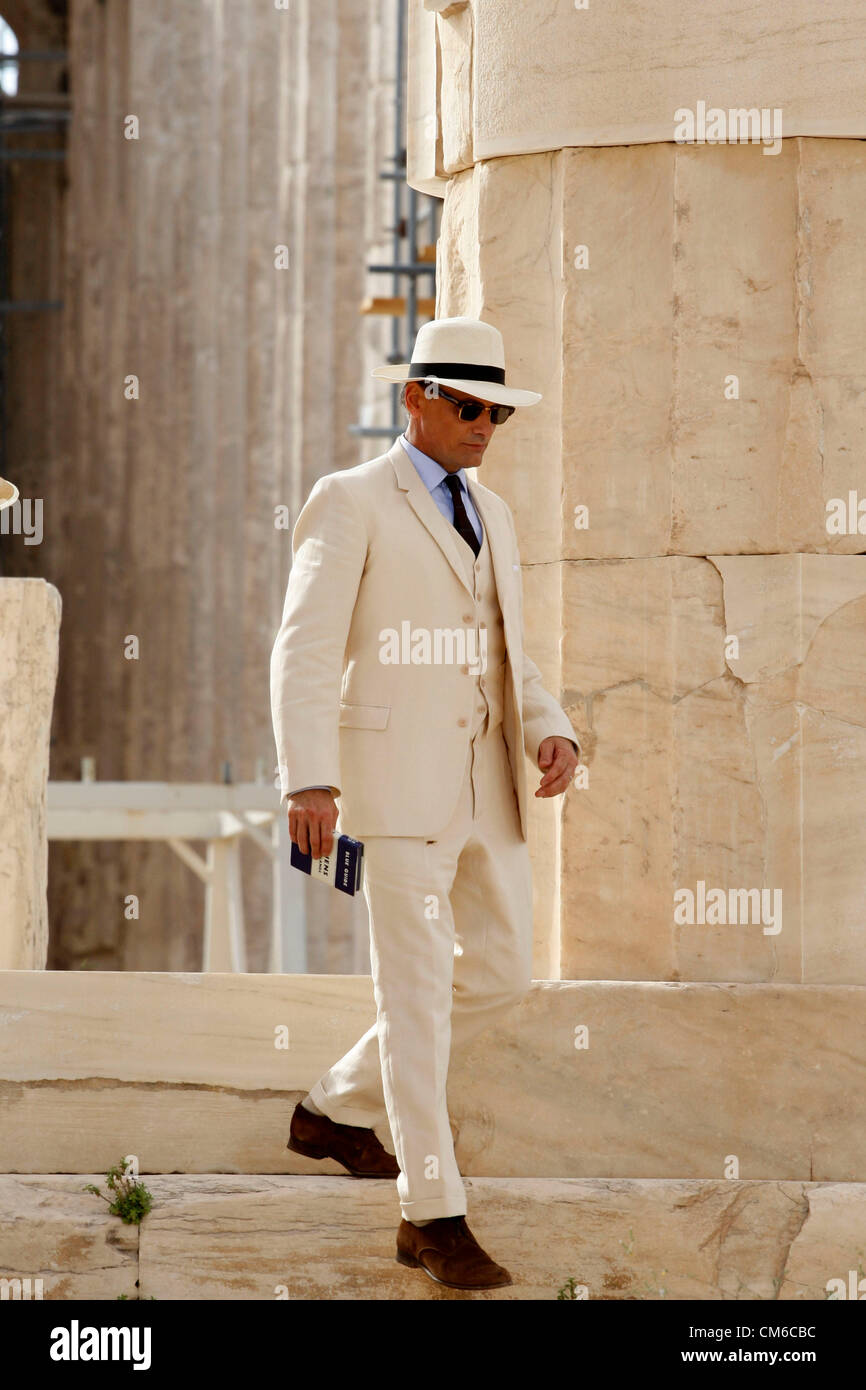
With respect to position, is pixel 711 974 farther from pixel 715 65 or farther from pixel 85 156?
pixel 85 156

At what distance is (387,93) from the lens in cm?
1733

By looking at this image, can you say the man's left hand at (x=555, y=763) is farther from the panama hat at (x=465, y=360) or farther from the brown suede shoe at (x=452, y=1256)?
the brown suede shoe at (x=452, y=1256)

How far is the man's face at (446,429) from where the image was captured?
15.5ft

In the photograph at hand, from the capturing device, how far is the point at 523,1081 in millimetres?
5262

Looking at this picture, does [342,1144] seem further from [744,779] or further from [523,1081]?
[744,779]

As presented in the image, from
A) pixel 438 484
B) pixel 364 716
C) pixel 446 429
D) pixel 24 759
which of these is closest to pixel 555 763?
pixel 364 716

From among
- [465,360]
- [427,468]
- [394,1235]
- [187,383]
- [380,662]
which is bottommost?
[394,1235]

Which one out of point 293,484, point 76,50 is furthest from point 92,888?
point 76,50

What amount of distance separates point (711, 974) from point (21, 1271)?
6.59ft

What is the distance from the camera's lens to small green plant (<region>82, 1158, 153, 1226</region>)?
4.95 meters

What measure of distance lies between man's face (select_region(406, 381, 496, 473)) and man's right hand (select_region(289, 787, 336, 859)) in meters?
0.92

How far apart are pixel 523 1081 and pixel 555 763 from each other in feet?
3.34
